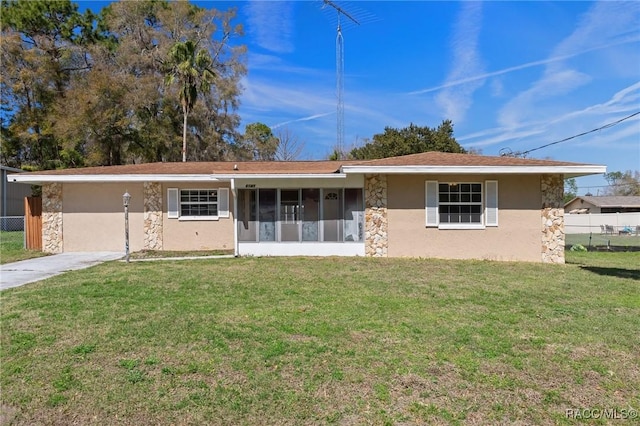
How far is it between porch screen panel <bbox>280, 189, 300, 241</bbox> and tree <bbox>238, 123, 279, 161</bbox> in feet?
65.1

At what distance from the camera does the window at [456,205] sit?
11.2 m

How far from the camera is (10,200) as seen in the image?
23.8 metres

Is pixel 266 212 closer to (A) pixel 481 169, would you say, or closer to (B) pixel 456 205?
(B) pixel 456 205

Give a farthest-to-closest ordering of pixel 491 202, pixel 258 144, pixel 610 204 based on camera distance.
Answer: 1. pixel 610 204
2. pixel 258 144
3. pixel 491 202

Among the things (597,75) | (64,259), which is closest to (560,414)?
(64,259)

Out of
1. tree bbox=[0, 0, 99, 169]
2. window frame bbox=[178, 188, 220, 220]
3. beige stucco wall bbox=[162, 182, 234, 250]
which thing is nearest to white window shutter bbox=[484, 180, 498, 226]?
beige stucco wall bbox=[162, 182, 234, 250]

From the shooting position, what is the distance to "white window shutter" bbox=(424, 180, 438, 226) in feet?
36.8

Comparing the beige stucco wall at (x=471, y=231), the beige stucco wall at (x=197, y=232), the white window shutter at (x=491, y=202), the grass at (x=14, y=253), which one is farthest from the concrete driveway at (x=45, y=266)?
the white window shutter at (x=491, y=202)

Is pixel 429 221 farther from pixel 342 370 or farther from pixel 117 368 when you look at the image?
pixel 117 368

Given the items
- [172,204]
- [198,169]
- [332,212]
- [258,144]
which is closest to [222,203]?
[172,204]

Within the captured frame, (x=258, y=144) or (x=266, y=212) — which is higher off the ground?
(x=258, y=144)

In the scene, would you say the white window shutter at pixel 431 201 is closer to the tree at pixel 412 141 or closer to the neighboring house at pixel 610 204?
the tree at pixel 412 141

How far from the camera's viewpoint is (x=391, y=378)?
348 cm

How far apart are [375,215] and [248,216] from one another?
3877 millimetres
